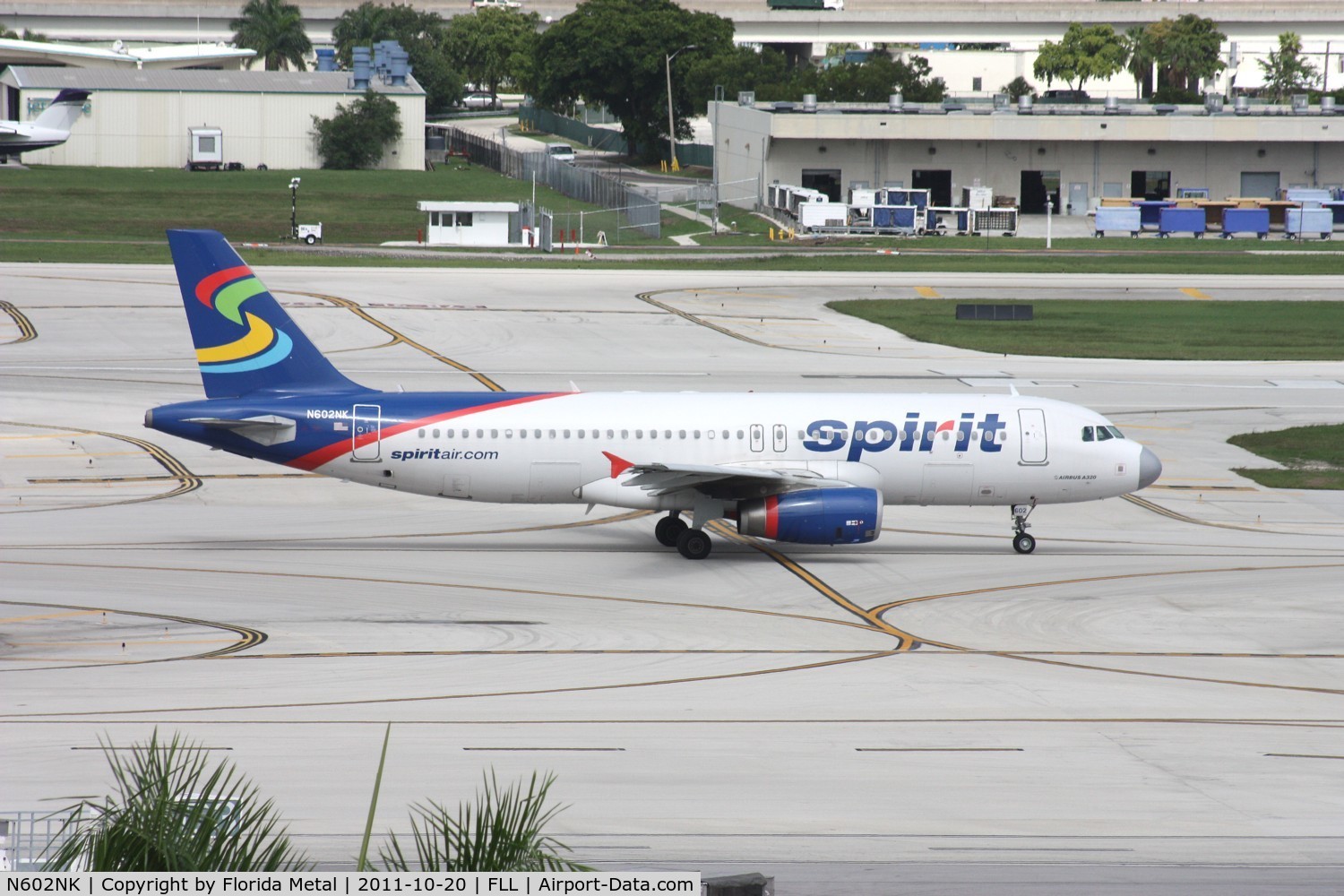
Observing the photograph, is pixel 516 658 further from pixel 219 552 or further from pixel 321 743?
pixel 219 552

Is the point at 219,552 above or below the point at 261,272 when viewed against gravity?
below

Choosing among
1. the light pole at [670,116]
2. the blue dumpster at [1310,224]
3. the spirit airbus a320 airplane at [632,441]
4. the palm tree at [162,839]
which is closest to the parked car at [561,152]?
the light pole at [670,116]

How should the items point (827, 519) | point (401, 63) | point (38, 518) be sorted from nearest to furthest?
1. point (827, 519)
2. point (38, 518)
3. point (401, 63)

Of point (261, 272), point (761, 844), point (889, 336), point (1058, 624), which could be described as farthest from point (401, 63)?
point (761, 844)

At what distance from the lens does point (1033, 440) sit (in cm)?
3766

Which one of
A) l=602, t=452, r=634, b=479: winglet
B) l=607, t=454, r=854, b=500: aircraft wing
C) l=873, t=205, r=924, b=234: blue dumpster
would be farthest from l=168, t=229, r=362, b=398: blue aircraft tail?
l=873, t=205, r=924, b=234: blue dumpster

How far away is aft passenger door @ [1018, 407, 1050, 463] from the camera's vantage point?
1481 inches

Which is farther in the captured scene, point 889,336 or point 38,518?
point 889,336

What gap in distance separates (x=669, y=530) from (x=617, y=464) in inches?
105

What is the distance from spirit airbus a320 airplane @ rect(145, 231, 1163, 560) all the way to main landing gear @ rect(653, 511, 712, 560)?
2.0 inches

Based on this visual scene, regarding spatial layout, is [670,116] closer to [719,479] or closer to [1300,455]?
[1300,455]

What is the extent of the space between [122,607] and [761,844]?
1752 cm

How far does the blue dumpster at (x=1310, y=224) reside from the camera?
11769 centimetres

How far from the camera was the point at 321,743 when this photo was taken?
22859 millimetres
